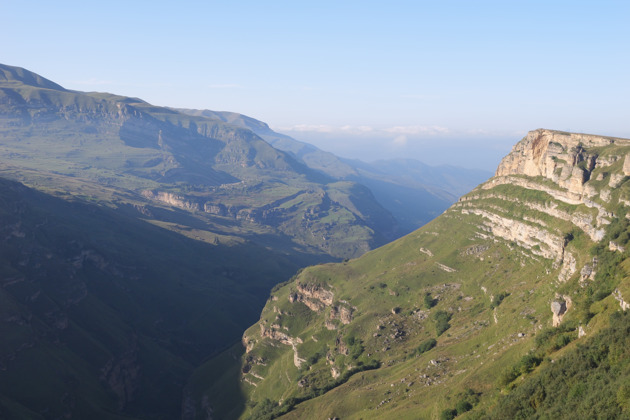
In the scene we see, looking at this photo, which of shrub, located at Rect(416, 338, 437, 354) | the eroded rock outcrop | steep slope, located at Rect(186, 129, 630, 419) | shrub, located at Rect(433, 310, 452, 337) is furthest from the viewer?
shrub, located at Rect(433, 310, 452, 337)

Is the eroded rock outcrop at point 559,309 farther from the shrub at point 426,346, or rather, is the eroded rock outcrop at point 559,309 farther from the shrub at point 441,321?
the shrub at point 441,321

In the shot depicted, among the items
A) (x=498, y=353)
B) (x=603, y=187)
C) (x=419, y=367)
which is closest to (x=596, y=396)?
(x=498, y=353)

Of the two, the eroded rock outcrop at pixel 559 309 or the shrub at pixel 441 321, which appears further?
the shrub at pixel 441 321

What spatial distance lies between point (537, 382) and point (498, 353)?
1669 inches

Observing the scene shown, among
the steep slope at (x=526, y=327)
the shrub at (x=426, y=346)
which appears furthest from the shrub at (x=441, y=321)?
the shrub at (x=426, y=346)

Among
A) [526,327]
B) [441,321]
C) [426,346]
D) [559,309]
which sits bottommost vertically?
[426,346]

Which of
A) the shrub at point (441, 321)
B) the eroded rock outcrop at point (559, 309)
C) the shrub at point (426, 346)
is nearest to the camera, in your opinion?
the eroded rock outcrop at point (559, 309)

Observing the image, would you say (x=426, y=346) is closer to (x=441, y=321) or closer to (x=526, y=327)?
(x=441, y=321)

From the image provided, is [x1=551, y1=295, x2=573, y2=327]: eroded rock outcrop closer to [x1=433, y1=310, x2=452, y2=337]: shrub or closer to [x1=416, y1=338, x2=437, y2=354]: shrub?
[x1=416, y1=338, x2=437, y2=354]: shrub

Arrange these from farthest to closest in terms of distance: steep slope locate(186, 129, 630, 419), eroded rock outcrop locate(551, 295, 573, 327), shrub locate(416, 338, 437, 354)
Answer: shrub locate(416, 338, 437, 354) < eroded rock outcrop locate(551, 295, 573, 327) < steep slope locate(186, 129, 630, 419)

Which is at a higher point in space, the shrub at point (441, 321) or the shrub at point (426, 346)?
the shrub at point (441, 321)

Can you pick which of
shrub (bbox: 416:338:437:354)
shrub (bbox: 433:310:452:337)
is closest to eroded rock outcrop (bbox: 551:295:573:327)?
shrub (bbox: 416:338:437:354)

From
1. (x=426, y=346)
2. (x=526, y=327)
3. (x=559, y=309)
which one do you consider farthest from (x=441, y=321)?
(x=559, y=309)

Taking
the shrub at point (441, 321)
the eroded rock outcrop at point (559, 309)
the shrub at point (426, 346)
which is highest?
the eroded rock outcrop at point (559, 309)
